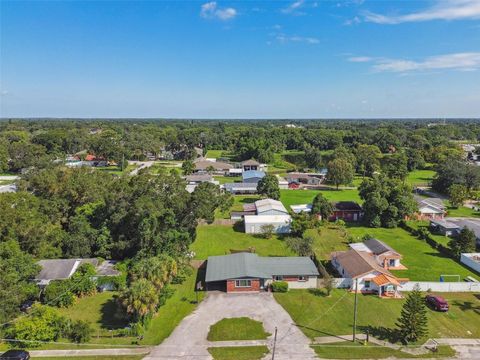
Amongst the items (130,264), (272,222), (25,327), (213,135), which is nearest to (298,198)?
(272,222)

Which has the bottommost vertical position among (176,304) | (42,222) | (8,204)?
(176,304)

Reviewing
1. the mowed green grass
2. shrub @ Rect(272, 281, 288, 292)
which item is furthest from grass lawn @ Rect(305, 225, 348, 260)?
the mowed green grass

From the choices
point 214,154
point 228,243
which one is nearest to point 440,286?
point 228,243

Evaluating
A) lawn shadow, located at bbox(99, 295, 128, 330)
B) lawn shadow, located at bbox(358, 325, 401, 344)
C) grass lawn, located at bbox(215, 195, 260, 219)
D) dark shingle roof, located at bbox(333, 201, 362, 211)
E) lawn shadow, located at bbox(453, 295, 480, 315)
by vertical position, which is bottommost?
lawn shadow, located at bbox(99, 295, 128, 330)

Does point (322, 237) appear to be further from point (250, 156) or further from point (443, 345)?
point (250, 156)

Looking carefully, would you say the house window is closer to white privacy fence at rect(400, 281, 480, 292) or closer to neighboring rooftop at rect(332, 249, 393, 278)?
neighboring rooftop at rect(332, 249, 393, 278)

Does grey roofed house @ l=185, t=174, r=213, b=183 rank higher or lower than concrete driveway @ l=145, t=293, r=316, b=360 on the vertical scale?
higher

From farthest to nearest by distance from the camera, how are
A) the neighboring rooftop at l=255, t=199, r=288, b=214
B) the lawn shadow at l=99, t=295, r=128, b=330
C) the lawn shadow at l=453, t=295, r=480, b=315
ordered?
the neighboring rooftop at l=255, t=199, r=288, b=214 < the lawn shadow at l=453, t=295, r=480, b=315 < the lawn shadow at l=99, t=295, r=128, b=330
